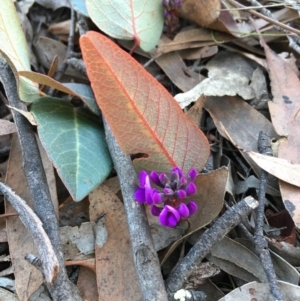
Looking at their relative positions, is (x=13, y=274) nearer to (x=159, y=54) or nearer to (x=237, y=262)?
(x=237, y=262)

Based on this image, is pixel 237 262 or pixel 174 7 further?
pixel 174 7

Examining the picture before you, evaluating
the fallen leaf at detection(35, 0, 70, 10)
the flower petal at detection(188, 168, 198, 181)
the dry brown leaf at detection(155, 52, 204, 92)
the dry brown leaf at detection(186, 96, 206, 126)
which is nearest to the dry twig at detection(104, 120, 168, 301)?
the flower petal at detection(188, 168, 198, 181)

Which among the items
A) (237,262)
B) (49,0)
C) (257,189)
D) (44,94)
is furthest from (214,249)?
(49,0)

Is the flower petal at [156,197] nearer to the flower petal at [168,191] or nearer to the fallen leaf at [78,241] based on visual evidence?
the flower petal at [168,191]

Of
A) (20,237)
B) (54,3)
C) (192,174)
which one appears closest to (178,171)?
(192,174)

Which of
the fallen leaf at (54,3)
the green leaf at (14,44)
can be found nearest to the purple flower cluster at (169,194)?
the green leaf at (14,44)

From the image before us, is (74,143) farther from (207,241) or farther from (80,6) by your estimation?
(80,6)
